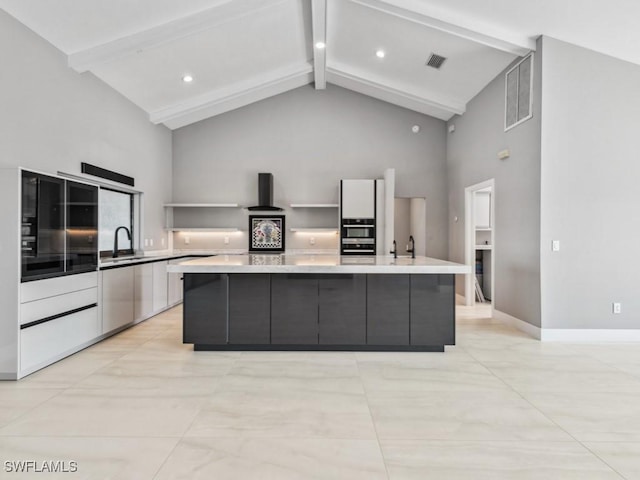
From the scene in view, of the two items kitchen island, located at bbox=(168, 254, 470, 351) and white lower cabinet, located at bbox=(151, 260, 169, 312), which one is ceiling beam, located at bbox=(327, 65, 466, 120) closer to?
kitchen island, located at bbox=(168, 254, 470, 351)

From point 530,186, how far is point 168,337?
4.36 m

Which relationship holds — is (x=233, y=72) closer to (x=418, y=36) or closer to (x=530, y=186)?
(x=418, y=36)

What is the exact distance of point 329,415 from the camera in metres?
2.47

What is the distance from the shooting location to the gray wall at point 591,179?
14.2ft

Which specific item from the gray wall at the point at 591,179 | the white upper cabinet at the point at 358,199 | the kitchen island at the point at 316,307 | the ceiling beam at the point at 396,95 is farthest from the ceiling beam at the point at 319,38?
the kitchen island at the point at 316,307

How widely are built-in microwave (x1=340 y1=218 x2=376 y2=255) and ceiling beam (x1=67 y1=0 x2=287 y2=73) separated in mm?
3535

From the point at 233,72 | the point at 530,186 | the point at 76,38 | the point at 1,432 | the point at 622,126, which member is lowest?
the point at 1,432

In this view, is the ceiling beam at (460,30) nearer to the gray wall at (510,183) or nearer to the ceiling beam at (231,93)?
the gray wall at (510,183)

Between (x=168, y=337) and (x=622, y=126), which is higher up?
(x=622, y=126)

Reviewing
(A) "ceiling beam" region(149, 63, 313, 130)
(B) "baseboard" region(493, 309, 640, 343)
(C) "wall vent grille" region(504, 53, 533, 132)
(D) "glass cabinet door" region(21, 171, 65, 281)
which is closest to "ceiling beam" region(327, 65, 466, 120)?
(A) "ceiling beam" region(149, 63, 313, 130)

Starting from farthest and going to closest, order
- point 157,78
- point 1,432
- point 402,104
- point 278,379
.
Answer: point 402,104 < point 157,78 < point 278,379 < point 1,432

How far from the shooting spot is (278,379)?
3.11 m

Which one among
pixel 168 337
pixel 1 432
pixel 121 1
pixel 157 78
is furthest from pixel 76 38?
pixel 1 432

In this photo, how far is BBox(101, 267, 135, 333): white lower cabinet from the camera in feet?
13.8
